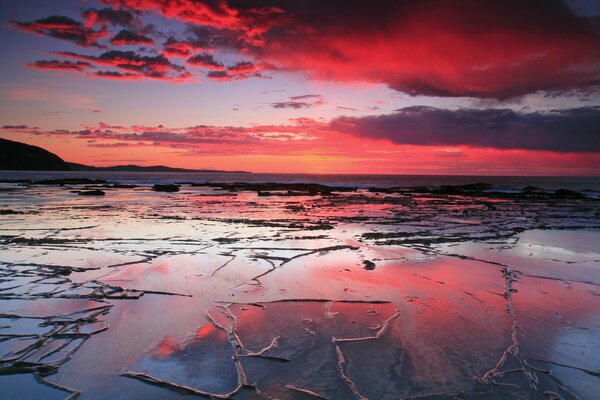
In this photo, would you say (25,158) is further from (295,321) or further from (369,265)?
(295,321)

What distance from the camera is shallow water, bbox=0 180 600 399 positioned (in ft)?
12.7

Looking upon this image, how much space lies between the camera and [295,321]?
5.49 metres

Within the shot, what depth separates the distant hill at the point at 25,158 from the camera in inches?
6639

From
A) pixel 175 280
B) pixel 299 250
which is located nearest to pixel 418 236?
pixel 299 250

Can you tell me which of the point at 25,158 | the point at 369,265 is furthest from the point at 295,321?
the point at 25,158

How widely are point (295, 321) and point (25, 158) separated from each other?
210m

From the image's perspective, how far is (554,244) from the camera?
41.2ft

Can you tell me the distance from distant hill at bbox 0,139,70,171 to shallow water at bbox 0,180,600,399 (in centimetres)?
20094

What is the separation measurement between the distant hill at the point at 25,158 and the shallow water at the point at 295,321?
20094 cm

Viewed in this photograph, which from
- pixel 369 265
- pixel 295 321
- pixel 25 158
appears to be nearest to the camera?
pixel 295 321

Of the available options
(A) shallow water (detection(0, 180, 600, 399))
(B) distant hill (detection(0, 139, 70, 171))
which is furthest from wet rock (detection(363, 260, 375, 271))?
(B) distant hill (detection(0, 139, 70, 171))

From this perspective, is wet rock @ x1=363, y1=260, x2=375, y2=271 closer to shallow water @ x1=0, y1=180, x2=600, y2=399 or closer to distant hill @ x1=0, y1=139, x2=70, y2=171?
shallow water @ x1=0, y1=180, x2=600, y2=399

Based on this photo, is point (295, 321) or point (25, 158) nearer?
point (295, 321)

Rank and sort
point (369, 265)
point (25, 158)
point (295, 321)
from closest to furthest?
point (295, 321) → point (369, 265) → point (25, 158)
